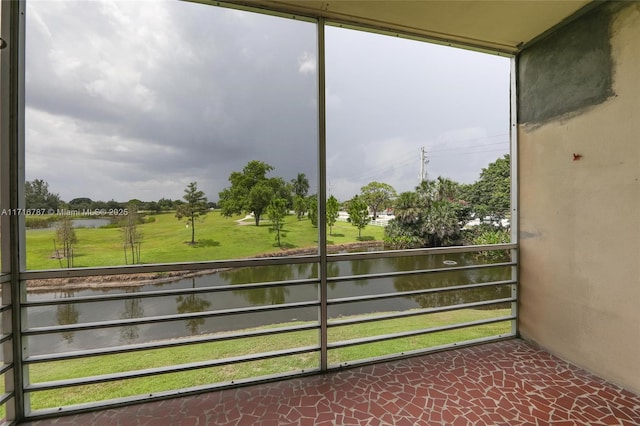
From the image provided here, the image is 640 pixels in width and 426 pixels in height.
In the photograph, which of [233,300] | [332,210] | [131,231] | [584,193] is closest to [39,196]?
[131,231]

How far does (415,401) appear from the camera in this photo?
68.5 inches

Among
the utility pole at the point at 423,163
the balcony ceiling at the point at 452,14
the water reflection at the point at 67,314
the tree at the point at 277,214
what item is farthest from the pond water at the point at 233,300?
the balcony ceiling at the point at 452,14

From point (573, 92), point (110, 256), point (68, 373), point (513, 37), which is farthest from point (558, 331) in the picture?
point (68, 373)

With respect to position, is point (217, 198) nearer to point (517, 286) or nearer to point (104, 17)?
point (104, 17)

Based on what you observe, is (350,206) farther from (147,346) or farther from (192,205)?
(147,346)

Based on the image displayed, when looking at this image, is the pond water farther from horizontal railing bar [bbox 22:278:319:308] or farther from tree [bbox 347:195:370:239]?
tree [bbox 347:195:370:239]

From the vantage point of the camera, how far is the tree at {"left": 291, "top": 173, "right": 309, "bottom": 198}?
7.16 feet

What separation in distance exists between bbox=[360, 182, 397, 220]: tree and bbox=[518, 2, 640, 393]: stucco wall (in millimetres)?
1246

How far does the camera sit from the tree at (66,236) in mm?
1733

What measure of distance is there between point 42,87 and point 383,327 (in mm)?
3878

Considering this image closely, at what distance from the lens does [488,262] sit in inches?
108

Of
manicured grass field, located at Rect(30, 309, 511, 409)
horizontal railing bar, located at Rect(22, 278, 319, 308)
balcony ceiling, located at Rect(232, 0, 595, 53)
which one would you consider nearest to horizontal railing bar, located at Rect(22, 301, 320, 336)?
horizontal railing bar, located at Rect(22, 278, 319, 308)

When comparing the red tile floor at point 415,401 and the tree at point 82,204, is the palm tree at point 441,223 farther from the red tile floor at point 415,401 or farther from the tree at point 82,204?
the tree at point 82,204

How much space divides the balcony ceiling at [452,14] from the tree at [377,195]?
1300 millimetres
